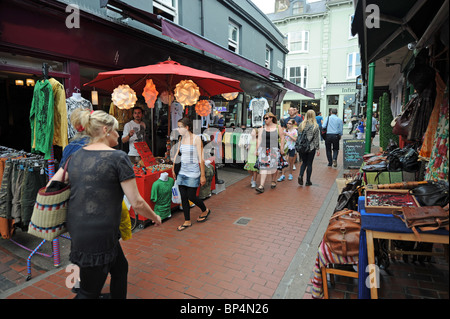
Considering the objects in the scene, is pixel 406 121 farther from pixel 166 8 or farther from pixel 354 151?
pixel 166 8

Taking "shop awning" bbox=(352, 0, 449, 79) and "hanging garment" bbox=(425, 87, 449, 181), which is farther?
"shop awning" bbox=(352, 0, 449, 79)

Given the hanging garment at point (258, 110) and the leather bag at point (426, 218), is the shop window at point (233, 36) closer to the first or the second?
the hanging garment at point (258, 110)

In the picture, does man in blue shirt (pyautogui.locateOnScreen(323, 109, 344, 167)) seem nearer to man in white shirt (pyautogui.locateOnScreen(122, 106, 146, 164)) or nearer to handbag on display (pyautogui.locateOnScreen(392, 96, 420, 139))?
handbag on display (pyautogui.locateOnScreen(392, 96, 420, 139))

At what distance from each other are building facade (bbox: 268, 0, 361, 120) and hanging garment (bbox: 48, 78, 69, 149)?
23.6m

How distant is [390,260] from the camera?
3.44m

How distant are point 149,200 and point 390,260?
3773 mm

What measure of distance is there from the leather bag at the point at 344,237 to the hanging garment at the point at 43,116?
11.9 ft

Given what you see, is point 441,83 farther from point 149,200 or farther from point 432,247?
point 149,200

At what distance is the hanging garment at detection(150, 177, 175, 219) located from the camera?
4.90 meters

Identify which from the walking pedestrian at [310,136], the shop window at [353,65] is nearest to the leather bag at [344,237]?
the walking pedestrian at [310,136]

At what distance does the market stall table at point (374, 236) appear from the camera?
79.8 inches

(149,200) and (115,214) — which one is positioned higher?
(115,214)

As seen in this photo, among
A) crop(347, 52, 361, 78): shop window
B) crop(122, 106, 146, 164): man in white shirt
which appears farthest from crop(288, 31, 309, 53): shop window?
crop(122, 106, 146, 164): man in white shirt

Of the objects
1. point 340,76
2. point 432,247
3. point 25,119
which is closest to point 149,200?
→ point 432,247
